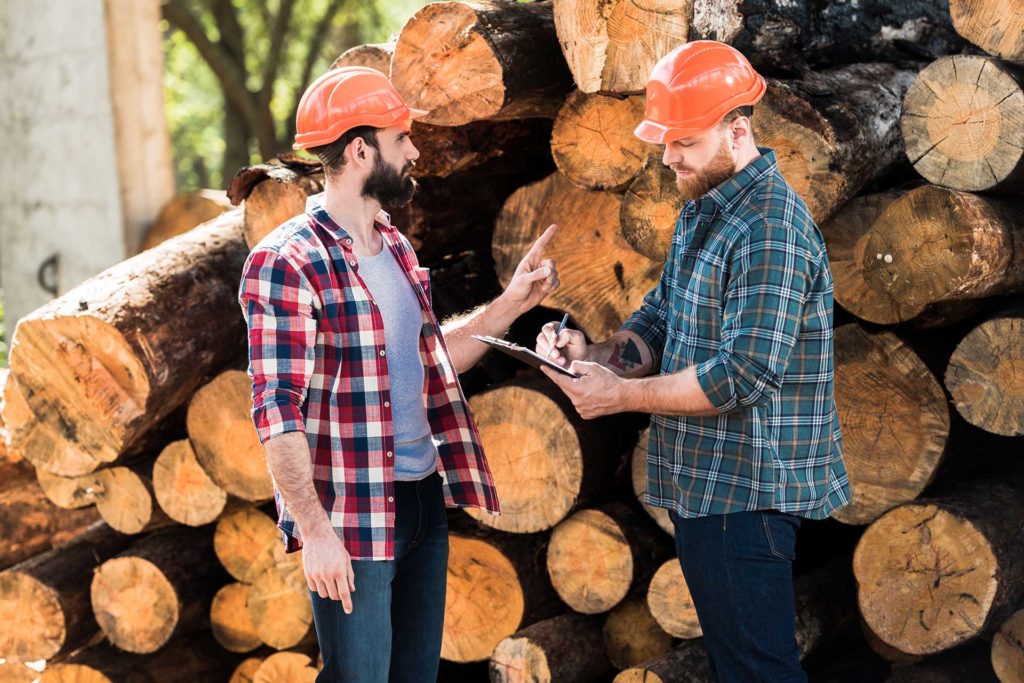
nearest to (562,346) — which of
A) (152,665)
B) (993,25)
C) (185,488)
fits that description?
(993,25)

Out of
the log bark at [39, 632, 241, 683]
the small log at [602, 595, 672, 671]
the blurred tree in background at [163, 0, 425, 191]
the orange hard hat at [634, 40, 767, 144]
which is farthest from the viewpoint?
the blurred tree in background at [163, 0, 425, 191]

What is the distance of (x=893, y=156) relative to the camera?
3.72 m

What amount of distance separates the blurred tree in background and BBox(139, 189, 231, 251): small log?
4417mm

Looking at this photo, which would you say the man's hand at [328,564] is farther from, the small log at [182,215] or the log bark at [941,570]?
the small log at [182,215]

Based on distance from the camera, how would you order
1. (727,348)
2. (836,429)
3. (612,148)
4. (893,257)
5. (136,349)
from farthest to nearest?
(136,349) < (612,148) < (893,257) < (836,429) < (727,348)

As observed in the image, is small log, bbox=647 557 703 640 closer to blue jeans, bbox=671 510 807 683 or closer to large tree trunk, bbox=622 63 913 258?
blue jeans, bbox=671 510 807 683

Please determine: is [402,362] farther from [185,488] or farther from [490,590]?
[185,488]

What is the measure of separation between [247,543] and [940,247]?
280 centimetres

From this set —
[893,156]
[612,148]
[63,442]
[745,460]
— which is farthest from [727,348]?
[63,442]

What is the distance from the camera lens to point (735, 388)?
261cm

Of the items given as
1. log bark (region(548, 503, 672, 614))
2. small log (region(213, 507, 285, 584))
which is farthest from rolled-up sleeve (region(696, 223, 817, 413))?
small log (region(213, 507, 285, 584))

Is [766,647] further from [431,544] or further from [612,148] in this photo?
[612,148]

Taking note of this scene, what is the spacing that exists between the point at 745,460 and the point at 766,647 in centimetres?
45

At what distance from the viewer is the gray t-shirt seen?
2914 millimetres
